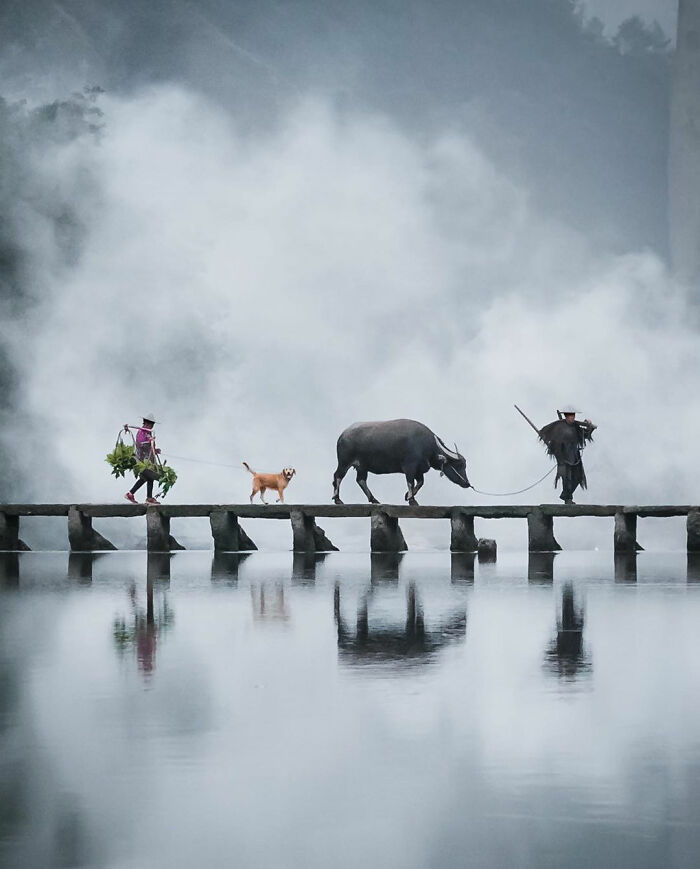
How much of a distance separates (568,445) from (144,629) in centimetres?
1444

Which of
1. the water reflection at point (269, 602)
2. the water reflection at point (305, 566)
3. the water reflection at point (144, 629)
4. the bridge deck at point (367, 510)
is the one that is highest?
the bridge deck at point (367, 510)

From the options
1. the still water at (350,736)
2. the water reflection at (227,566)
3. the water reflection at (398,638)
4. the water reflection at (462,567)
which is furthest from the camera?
the water reflection at (462,567)

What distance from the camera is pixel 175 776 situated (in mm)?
5621

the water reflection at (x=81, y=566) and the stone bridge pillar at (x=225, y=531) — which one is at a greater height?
the stone bridge pillar at (x=225, y=531)

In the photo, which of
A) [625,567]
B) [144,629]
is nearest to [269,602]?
[144,629]

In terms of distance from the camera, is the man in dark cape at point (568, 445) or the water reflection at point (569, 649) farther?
the man in dark cape at point (568, 445)

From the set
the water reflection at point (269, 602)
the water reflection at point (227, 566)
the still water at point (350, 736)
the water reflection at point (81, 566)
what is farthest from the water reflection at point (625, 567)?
the water reflection at point (81, 566)

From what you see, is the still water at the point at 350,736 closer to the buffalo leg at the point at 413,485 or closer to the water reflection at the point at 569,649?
the water reflection at the point at 569,649

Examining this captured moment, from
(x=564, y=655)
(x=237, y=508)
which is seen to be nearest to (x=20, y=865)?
(x=564, y=655)

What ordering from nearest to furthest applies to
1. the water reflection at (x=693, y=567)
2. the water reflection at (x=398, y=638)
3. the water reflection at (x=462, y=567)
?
the water reflection at (x=398, y=638) < the water reflection at (x=693, y=567) < the water reflection at (x=462, y=567)

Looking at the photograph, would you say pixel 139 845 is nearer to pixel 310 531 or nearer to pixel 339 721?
pixel 339 721

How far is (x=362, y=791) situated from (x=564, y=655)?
4145 millimetres

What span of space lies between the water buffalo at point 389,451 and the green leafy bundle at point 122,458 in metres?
3.74

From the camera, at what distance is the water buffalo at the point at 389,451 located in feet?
85.0
